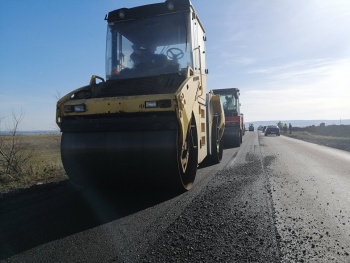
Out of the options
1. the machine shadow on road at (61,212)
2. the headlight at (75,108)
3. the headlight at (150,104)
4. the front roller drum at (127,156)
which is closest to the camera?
the machine shadow on road at (61,212)

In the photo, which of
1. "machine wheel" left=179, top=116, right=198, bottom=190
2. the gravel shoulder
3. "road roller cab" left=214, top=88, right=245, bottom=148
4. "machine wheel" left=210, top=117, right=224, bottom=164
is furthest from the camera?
"road roller cab" left=214, top=88, right=245, bottom=148

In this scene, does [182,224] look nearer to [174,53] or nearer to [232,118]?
[174,53]

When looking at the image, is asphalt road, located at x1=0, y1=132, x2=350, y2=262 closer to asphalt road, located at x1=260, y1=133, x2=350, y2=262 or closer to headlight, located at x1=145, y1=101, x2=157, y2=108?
asphalt road, located at x1=260, y1=133, x2=350, y2=262

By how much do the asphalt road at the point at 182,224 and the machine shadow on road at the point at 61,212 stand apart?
1cm

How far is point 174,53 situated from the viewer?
6434mm

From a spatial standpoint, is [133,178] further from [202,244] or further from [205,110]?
[205,110]

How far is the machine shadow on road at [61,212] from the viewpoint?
3.57 m

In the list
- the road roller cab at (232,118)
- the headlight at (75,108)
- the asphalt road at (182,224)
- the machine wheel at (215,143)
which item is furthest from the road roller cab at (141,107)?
the road roller cab at (232,118)

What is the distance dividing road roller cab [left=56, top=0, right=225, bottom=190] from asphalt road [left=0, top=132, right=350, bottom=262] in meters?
0.56

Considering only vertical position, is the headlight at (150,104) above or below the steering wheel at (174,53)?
below

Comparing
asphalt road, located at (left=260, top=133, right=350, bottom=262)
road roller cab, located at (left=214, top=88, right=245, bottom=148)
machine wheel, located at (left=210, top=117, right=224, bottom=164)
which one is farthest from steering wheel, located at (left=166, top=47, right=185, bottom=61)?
road roller cab, located at (left=214, top=88, right=245, bottom=148)

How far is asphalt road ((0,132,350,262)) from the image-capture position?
122 inches

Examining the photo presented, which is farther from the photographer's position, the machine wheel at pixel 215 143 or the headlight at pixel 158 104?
the machine wheel at pixel 215 143

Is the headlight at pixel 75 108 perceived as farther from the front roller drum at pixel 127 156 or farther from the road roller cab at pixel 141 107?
the front roller drum at pixel 127 156
